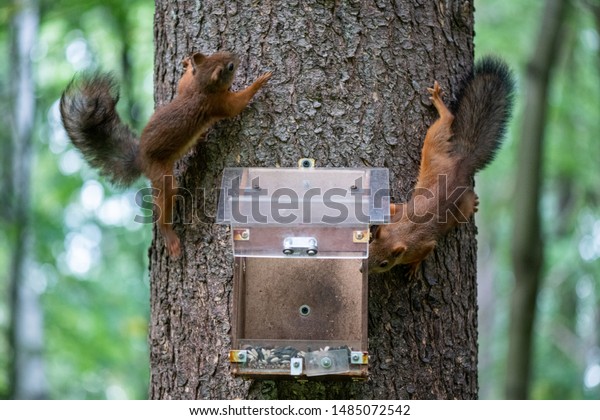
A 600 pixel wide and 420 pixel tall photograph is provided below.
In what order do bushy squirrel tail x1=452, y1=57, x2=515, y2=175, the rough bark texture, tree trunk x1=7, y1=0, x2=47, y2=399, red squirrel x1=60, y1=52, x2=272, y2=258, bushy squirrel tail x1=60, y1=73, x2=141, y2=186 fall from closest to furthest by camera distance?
the rough bark texture < red squirrel x1=60, y1=52, x2=272, y2=258 < bushy squirrel tail x1=452, y1=57, x2=515, y2=175 < bushy squirrel tail x1=60, y1=73, x2=141, y2=186 < tree trunk x1=7, y1=0, x2=47, y2=399

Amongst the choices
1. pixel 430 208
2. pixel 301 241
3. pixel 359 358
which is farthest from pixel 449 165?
pixel 359 358

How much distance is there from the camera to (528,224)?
18.7 ft

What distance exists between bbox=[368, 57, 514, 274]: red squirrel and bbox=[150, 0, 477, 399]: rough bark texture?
3.1 inches

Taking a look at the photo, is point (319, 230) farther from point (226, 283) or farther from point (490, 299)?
point (490, 299)

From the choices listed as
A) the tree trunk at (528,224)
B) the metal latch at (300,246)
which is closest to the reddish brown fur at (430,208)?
the metal latch at (300,246)

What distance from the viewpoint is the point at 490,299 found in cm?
1892

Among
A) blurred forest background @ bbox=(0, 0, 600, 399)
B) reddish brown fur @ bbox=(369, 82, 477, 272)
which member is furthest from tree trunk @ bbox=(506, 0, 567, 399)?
reddish brown fur @ bbox=(369, 82, 477, 272)

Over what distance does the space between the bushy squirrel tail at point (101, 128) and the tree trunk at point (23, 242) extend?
468 cm

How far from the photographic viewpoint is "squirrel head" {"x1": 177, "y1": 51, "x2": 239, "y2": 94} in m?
3.02

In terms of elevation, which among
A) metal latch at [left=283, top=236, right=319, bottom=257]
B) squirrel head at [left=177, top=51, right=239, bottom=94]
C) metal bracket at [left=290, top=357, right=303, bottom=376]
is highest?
squirrel head at [left=177, top=51, right=239, bottom=94]

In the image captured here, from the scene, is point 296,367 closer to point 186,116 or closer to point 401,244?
point 401,244

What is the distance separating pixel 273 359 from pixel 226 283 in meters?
0.39

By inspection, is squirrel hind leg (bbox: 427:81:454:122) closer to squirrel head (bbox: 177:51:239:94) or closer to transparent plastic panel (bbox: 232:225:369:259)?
A: transparent plastic panel (bbox: 232:225:369:259)

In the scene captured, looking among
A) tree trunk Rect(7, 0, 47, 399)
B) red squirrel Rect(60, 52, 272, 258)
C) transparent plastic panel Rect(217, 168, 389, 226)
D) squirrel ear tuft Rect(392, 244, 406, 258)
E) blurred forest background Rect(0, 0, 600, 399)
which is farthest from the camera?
tree trunk Rect(7, 0, 47, 399)
